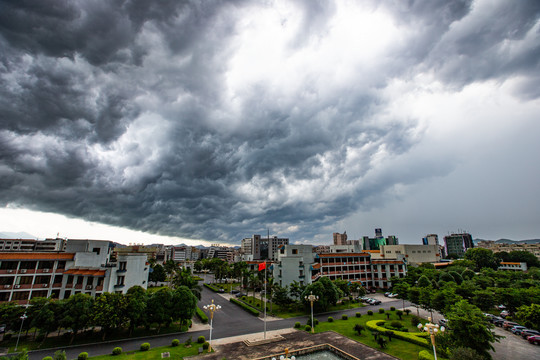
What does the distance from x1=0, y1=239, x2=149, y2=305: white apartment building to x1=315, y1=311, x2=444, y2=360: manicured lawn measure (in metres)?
38.6

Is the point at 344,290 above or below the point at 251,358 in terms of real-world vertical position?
above

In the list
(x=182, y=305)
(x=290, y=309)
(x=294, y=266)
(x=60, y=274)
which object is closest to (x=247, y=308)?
(x=290, y=309)

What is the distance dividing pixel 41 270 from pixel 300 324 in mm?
49559

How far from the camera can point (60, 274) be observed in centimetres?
5003

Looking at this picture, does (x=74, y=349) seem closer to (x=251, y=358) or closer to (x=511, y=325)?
(x=251, y=358)

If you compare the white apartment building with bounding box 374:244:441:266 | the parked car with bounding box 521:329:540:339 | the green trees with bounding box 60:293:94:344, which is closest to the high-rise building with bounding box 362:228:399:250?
the white apartment building with bounding box 374:244:441:266

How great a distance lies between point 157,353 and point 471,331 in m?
37.8

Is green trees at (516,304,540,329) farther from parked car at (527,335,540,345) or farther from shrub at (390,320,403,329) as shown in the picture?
shrub at (390,320,403,329)

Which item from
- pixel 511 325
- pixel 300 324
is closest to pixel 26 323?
pixel 300 324

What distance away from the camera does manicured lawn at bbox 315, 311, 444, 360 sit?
34.1 meters

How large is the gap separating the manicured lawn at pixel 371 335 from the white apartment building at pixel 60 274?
127 ft

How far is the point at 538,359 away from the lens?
32.4m

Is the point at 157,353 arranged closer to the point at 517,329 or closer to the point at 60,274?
the point at 60,274

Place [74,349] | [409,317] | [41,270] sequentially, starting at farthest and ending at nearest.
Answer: [409,317]
[41,270]
[74,349]
